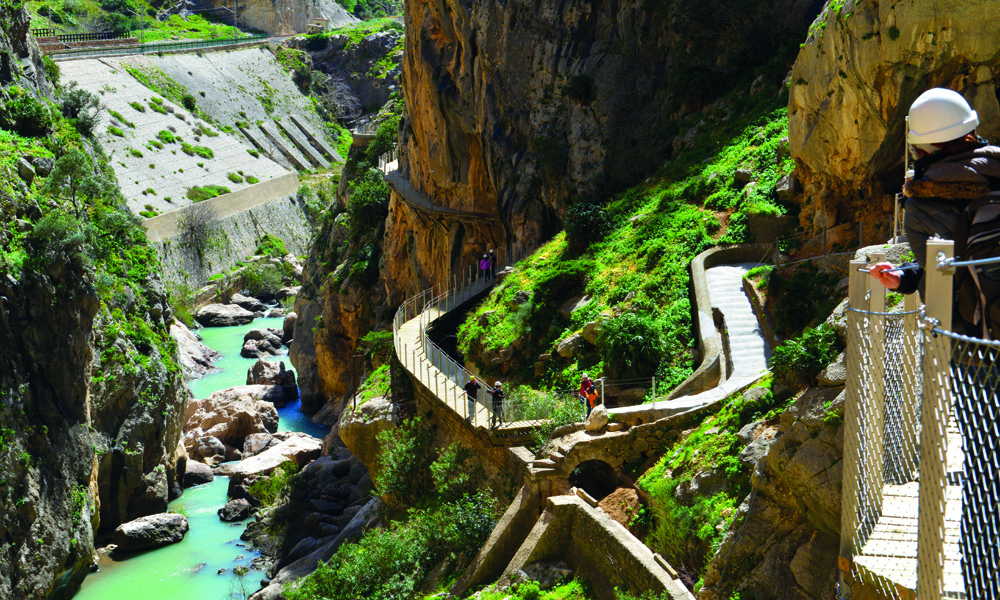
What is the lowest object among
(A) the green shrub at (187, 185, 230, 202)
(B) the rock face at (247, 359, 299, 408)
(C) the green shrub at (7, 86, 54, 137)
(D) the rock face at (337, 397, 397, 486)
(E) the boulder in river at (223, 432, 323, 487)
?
(B) the rock face at (247, 359, 299, 408)

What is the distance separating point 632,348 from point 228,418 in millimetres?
26386

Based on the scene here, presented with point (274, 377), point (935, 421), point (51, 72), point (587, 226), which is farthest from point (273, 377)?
point (935, 421)

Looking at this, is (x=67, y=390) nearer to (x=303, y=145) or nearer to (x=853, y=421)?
(x=853, y=421)

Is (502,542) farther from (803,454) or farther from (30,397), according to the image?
(30,397)

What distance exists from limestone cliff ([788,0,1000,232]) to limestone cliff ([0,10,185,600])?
21.4m

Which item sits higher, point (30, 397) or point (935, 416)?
point (935, 416)

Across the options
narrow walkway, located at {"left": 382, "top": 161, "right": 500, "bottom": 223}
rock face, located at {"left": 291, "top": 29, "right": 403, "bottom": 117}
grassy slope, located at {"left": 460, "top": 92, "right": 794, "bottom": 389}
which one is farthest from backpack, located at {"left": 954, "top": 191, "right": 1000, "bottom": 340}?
rock face, located at {"left": 291, "top": 29, "right": 403, "bottom": 117}

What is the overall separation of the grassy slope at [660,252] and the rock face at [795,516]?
26.2 ft

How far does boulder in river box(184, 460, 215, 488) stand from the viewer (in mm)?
34094

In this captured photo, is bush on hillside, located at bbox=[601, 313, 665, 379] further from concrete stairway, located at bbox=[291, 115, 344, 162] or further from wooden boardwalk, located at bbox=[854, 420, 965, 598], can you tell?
concrete stairway, located at bbox=[291, 115, 344, 162]

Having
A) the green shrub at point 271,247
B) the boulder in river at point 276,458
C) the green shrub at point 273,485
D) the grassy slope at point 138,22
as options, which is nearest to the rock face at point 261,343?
the green shrub at point 271,247

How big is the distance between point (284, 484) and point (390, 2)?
434ft

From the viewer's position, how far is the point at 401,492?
20.4 m

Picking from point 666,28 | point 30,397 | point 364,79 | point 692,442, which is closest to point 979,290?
point 692,442
